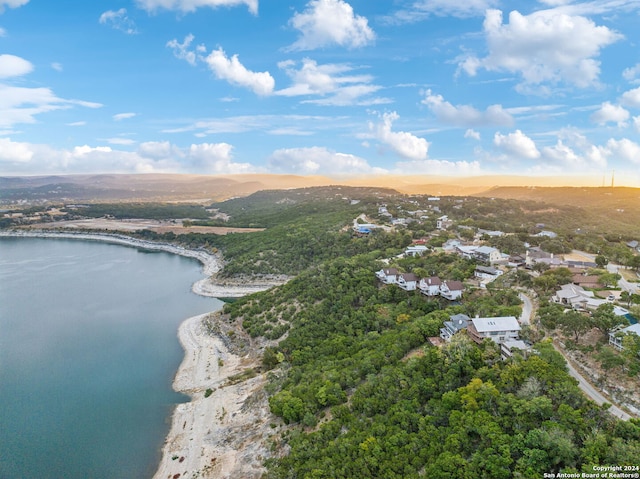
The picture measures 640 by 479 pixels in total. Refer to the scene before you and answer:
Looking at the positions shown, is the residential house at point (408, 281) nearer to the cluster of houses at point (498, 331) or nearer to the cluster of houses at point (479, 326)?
the cluster of houses at point (479, 326)

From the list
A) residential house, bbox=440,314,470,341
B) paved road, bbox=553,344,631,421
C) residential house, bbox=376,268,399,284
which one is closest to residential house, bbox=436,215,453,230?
residential house, bbox=376,268,399,284

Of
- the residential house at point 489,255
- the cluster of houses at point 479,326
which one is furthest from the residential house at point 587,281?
the cluster of houses at point 479,326

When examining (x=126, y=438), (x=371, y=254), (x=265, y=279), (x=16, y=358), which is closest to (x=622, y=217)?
(x=371, y=254)

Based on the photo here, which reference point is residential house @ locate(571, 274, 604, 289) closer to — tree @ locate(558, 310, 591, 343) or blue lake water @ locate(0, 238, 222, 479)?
tree @ locate(558, 310, 591, 343)

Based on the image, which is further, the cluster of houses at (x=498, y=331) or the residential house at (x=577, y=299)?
the residential house at (x=577, y=299)

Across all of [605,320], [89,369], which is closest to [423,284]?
[605,320]

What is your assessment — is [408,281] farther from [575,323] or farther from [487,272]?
[575,323]

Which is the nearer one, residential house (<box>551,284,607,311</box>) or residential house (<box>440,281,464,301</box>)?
residential house (<box>551,284,607,311</box>)
